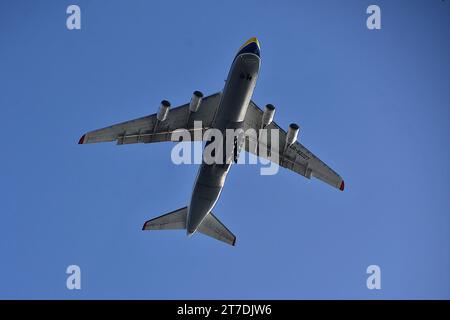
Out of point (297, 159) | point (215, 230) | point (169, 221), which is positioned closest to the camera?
point (297, 159)

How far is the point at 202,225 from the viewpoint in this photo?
32.8 meters

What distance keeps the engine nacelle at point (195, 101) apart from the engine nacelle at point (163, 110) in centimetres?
133

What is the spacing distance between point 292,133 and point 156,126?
777 cm

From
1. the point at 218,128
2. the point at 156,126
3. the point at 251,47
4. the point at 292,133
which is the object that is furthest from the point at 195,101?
the point at 292,133

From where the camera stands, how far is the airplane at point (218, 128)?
2598cm

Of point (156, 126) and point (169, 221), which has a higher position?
point (156, 126)

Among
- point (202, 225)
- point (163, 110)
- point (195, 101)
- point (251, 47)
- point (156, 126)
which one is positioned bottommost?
point (202, 225)

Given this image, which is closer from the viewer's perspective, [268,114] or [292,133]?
[268,114]

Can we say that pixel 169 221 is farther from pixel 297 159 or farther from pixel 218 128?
pixel 297 159

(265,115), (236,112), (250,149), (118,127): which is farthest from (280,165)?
(118,127)

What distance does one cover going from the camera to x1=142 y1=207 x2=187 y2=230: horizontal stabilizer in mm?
32406

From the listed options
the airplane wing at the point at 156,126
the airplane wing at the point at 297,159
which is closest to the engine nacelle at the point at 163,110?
the airplane wing at the point at 156,126

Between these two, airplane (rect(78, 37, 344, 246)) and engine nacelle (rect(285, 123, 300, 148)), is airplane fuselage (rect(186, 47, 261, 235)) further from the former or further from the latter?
engine nacelle (rect(285, 123, 300, 148))

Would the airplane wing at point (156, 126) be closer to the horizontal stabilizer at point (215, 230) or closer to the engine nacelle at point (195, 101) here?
the engine nacelle at point (195, 101)
